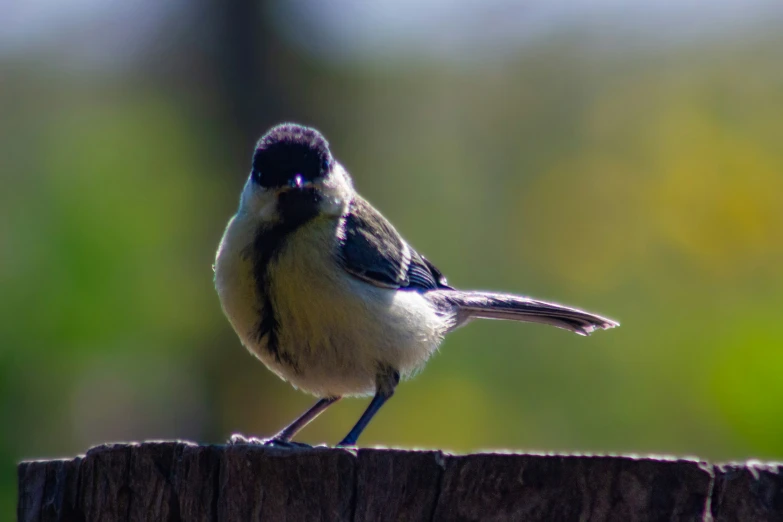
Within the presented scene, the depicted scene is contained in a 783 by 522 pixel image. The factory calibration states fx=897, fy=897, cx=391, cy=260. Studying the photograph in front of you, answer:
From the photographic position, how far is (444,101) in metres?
14.4

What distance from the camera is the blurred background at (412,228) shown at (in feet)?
35.4

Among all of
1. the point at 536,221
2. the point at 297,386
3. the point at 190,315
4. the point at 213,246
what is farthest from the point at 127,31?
the point at 297,386

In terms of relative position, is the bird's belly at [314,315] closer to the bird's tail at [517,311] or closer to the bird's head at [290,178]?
the bird's head at [290,178]

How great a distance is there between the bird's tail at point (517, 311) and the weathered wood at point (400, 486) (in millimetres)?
2942

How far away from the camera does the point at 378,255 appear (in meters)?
5.00

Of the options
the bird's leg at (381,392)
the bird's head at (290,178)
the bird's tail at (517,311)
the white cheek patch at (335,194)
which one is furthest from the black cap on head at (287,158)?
the bird's tail at (517,311)

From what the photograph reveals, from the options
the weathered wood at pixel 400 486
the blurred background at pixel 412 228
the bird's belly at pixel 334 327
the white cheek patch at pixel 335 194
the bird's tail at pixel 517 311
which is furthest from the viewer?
the blurred background at pixel 412 228

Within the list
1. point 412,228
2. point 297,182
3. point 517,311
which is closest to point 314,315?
point 297,182

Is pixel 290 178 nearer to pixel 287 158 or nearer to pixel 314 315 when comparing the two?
pixel 287 158

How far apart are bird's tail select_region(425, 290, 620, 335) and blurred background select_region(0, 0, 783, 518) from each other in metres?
4.82

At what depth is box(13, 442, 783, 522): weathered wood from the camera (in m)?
2.51

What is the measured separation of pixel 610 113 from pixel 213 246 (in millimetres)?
6312

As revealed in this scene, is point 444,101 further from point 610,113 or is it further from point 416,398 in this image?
point 416,398

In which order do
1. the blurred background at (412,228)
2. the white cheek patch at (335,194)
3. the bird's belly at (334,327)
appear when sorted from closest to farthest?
the bird's belly at (334,327) → the white cheek patch at (335,194) → the blurred background at (412,228)
